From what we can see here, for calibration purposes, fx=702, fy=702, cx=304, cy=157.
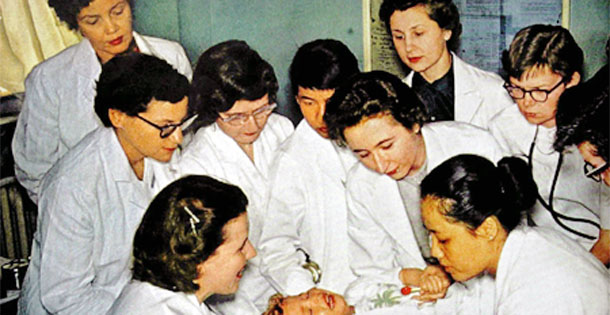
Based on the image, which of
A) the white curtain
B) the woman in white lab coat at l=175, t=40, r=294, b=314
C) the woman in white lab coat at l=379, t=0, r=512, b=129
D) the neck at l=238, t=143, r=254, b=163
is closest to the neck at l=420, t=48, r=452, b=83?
the woman in white lab coat at l=379, t=0, r=512, b=129

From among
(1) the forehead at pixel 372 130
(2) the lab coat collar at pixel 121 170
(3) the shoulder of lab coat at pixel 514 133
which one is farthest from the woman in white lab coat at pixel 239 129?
(3) the shoulder of lab coat at pixel 514 133

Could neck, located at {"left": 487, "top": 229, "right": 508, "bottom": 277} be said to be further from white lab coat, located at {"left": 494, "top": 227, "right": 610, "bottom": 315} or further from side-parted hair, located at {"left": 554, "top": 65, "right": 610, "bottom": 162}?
side-parted hair, located at {"left": 554, "top": 65, "right": 610, "bottom": 162}

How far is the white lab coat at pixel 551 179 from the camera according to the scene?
2.01 metres

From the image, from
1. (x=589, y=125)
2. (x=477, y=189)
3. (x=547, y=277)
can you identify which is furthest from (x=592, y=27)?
(x=547, y=277)

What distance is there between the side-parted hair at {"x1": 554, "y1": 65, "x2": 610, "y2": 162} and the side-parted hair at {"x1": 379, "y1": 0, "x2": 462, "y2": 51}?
13.6 inches

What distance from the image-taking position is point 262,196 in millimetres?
2047

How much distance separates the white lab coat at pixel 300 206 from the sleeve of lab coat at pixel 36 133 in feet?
2.08

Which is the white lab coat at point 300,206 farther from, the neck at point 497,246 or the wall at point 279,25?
the neck at point 497,246

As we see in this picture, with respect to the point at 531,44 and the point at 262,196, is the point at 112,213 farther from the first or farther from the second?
the point at 531,44

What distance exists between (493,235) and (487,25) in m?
0.64

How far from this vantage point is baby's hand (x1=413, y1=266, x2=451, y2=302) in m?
2.04

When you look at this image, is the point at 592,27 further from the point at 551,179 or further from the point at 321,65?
the point at 321,65

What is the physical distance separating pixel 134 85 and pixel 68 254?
1.63ft

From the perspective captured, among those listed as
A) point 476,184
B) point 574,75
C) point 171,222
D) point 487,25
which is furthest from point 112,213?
point 574,75
